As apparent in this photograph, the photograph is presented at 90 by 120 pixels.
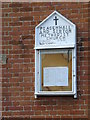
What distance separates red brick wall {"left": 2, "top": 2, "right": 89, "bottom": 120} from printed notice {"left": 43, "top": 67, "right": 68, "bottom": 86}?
228 mm

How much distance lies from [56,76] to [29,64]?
21.2 inches

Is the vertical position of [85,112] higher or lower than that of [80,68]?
lower

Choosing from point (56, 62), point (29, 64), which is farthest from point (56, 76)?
point (29, 64)

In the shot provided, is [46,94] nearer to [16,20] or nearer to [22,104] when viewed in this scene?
[22,104]

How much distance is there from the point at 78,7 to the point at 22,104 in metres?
1.99

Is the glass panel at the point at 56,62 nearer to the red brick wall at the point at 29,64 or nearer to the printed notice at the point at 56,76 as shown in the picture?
the printed notice at the point at 56,76

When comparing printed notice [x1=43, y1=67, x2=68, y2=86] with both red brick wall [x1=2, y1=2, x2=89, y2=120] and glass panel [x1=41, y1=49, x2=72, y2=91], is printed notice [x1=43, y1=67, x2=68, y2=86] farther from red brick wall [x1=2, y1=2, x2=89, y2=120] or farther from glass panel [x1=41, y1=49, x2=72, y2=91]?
red brick wall [x1=2, y1=2, x2=89, y2=120]

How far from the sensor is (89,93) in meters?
5.86

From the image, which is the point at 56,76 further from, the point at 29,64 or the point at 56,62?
the point at 29,64

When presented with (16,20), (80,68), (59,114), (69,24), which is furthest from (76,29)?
(59,114)

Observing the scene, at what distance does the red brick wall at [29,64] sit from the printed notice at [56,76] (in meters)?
0.23

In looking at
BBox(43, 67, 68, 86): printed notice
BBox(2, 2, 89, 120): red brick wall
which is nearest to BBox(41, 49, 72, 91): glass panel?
BBox(43, 67, 68, 86): printed notice

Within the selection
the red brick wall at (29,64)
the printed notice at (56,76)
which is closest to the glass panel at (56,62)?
the printed notice at (56,76)

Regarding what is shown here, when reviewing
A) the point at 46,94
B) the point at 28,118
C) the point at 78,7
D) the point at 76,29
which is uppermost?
the point at 78,7
